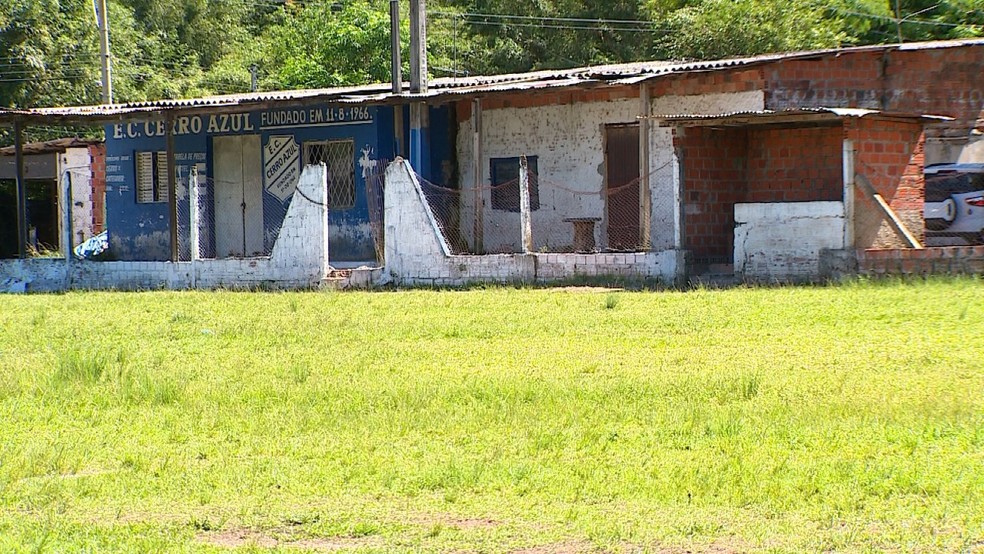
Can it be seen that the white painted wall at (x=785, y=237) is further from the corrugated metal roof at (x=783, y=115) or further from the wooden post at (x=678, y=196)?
the corrugated metal roof at (x=783, y=115)

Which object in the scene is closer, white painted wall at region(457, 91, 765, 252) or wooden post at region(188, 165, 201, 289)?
white painted wall at region(457, 91, 765, 252)

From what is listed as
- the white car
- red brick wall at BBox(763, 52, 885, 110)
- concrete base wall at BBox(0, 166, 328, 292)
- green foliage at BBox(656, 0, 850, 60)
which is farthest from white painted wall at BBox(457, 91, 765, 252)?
green foliage at BBox(656, 0, 850, 60)

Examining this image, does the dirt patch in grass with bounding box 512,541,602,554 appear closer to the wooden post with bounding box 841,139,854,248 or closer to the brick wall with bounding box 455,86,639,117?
the wooden post with bounding box 841,139,854,248

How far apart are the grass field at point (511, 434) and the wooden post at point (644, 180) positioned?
16.0 feet

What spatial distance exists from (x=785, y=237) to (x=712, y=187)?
8.40ft

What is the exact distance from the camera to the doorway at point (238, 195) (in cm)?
2592

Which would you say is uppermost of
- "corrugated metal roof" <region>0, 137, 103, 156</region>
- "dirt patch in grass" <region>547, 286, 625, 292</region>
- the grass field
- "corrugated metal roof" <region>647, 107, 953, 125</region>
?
"corrugated metal roof" <region>0, 137, 103, 156</region>

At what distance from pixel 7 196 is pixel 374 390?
26259 mm

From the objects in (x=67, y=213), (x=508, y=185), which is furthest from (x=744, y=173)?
(x=67, y=213)

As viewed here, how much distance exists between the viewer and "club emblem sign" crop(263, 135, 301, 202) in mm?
25125

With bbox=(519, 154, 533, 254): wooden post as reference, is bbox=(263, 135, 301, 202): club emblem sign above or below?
above

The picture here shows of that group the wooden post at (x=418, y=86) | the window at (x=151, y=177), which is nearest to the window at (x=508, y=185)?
the wooden post at (x=418, y=86)

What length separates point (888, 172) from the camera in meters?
18.4

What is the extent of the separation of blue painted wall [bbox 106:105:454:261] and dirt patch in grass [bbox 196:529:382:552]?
17.3 metres
